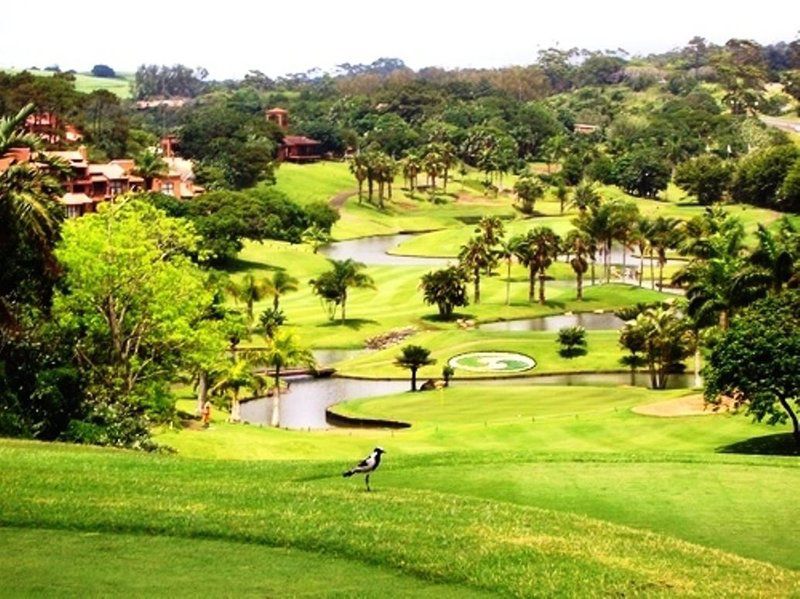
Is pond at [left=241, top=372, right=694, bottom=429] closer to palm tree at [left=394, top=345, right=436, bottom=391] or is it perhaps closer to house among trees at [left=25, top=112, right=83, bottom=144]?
palm tree at [left=394, top=345, right=436, bottom=391]

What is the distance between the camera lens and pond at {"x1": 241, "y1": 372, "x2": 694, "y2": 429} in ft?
244

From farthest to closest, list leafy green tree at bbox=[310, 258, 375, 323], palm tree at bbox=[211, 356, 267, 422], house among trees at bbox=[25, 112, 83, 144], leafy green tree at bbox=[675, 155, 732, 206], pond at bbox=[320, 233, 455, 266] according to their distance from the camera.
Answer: leafy green tree at bbox=[675, 155, 732, 206]
house among trees at bbox=[25, 112, 83, 144]
pond at bbox=[320, 233, 455, 266]
leafy green tree at bbox=[310, 258, 375, 323]
palm tree at bbox=[211, 356, 267, 422]

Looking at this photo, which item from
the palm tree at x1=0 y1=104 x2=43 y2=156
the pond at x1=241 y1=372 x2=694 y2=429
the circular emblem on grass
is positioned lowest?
the pond at x1=241 y1=372 x2=694 y2=429

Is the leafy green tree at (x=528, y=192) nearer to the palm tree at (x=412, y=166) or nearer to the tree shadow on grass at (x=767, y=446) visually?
the palm tree at (x=412, y=166)

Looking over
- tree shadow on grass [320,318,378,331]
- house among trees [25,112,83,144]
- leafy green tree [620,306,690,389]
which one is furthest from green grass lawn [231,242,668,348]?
house among trees [25,112,83,144]

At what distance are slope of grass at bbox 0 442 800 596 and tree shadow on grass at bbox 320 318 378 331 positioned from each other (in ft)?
249

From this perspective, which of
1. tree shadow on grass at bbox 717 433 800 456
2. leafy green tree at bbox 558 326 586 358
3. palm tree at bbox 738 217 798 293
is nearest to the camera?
tree shadow on grass at bbox 717 433 800 456

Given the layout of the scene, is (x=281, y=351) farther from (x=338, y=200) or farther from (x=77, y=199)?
(x=338, y=200)

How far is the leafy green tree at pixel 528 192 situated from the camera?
185125mm

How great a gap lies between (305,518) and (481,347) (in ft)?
220

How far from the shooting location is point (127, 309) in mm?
44469

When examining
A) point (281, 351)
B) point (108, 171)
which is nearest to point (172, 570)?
point (281, 351)

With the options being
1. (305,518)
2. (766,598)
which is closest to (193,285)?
(305,518)

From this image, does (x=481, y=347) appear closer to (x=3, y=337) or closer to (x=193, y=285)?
(x=193, y=285)
